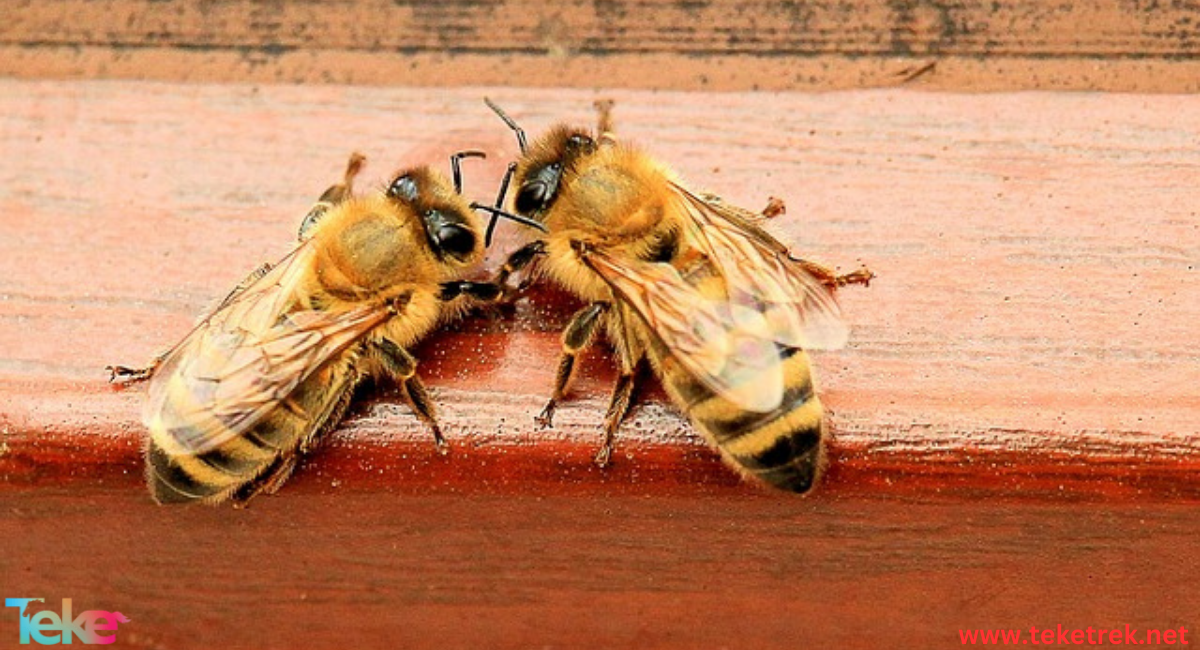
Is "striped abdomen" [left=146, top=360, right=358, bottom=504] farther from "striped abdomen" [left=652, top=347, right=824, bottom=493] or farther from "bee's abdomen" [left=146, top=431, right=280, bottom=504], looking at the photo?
"striped abdomen" [left=652, top=347, right=824, bottom=493]

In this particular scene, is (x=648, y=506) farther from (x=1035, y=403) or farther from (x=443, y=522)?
(x=1035, y=403)

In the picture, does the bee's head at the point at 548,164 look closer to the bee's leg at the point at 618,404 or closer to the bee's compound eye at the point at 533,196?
the bee's compound eye at the point at 533,196

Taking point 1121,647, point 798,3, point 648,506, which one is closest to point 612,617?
point 648,506

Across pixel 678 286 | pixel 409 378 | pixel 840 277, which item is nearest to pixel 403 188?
pixel 409 378

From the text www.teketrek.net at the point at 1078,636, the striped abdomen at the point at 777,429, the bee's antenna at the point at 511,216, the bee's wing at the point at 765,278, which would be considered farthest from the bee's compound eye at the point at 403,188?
the text www.teketrek.net at the point at 1078,636

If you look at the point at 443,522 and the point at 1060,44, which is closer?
the point at 443,522

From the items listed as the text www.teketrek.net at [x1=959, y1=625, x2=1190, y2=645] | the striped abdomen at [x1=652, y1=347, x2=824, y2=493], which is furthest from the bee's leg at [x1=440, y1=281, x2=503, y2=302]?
the text www.teketrek.net at [x1=959, y1=625, x2=1190, y2=645]

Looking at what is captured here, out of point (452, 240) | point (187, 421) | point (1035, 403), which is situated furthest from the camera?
point (452, 240)
